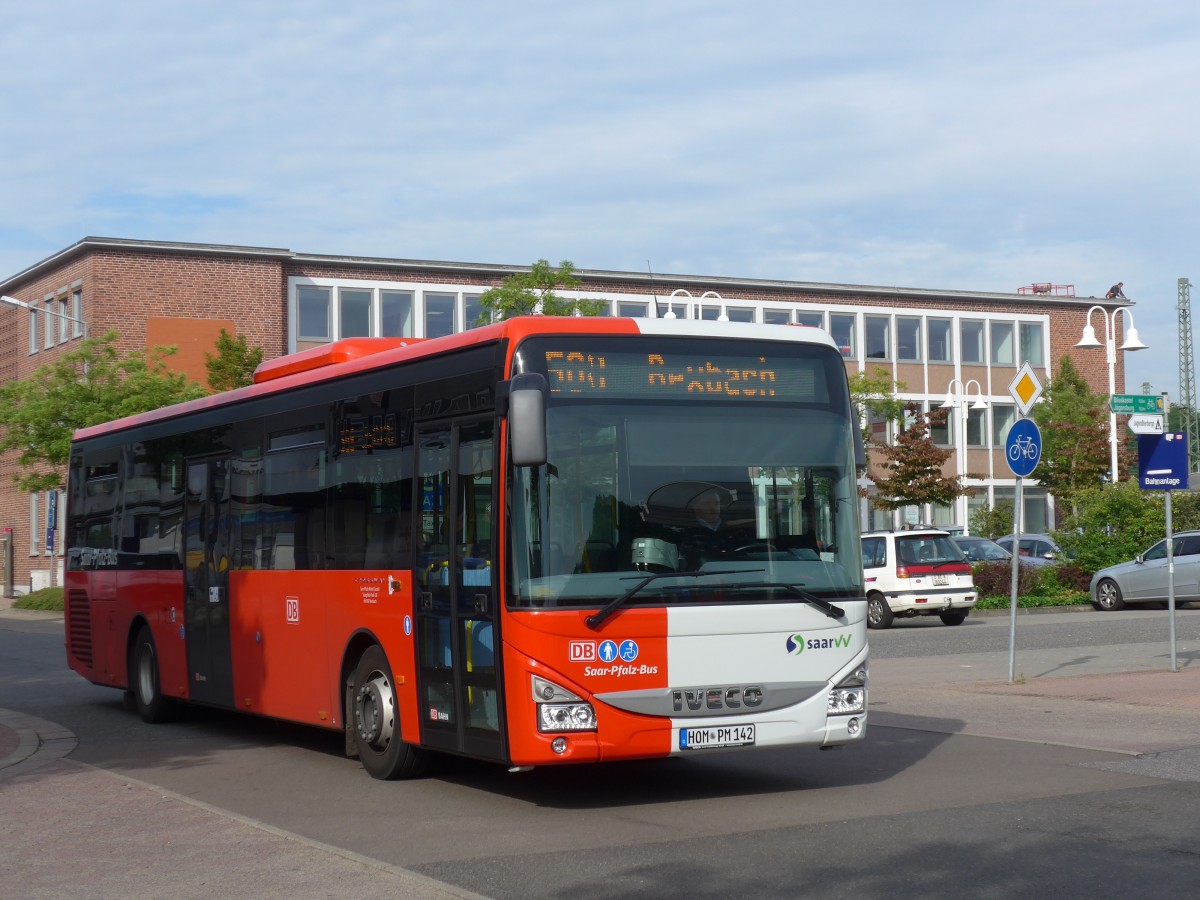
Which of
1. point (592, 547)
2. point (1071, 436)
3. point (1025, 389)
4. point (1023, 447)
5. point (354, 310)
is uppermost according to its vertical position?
point (354, 310)

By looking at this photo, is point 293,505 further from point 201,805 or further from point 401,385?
point 201,805

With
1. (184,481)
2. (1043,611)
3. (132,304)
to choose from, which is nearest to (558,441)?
(184,481)

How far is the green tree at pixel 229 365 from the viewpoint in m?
47.6

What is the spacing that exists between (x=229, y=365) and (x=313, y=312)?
10927mm

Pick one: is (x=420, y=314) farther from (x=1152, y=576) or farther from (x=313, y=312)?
(x=1152, y=576)

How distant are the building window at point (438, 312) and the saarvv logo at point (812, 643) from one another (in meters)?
50.6

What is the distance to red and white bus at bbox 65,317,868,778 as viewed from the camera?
30.4 ft

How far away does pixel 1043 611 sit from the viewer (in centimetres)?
3325

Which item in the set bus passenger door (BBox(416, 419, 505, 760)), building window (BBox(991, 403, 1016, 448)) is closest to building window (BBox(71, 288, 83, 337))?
building window (BBox(991, 403, 1016, 448))

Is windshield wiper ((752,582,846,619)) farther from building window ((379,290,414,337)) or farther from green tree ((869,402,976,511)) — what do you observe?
building window ((379,290,414,337))

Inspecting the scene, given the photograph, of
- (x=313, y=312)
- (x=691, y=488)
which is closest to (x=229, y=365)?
(x=313, y=312)

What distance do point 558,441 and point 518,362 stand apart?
57 centimetres

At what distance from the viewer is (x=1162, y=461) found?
18.1 meters

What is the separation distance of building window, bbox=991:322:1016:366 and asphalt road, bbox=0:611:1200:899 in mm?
55610
